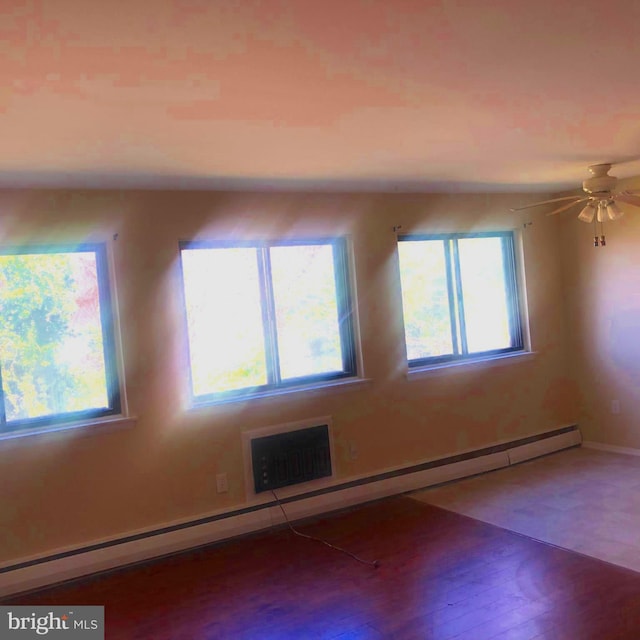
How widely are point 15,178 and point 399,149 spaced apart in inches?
80.5

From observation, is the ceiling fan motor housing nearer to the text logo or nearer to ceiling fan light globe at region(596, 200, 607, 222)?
ceiling fan light globe at region(596, 200, 607, 222)

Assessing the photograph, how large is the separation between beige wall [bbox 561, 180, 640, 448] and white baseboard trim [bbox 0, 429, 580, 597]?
0.84m

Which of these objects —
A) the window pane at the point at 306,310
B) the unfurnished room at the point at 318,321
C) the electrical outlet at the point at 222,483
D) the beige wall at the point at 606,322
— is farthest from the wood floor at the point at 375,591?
the beige wall at the point at 606,322

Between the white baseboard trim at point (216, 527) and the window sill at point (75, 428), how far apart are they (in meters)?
0.65

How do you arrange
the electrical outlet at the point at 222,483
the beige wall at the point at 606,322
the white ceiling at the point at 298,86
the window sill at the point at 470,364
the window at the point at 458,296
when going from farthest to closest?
1. the beige wall at the point at 606,322
2. the window at the point at 458,296
3. the window sill at the point at 470,364
4. the electrical outlet at the point at 222,483
5. the white ceiling at the point at 298,86

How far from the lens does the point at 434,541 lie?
3627 mm

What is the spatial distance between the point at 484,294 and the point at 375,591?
2.92m

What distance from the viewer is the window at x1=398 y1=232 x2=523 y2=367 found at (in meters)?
4.81

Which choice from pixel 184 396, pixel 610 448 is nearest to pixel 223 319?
pixel 184 396

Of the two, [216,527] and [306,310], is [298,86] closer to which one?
[306,310]

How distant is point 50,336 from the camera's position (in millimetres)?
3502

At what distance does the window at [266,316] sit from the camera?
3986mm

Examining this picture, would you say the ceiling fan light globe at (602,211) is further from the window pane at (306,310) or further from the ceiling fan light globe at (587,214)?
the window pane at (306,310)

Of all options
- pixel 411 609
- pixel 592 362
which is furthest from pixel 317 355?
pixel 592 362
